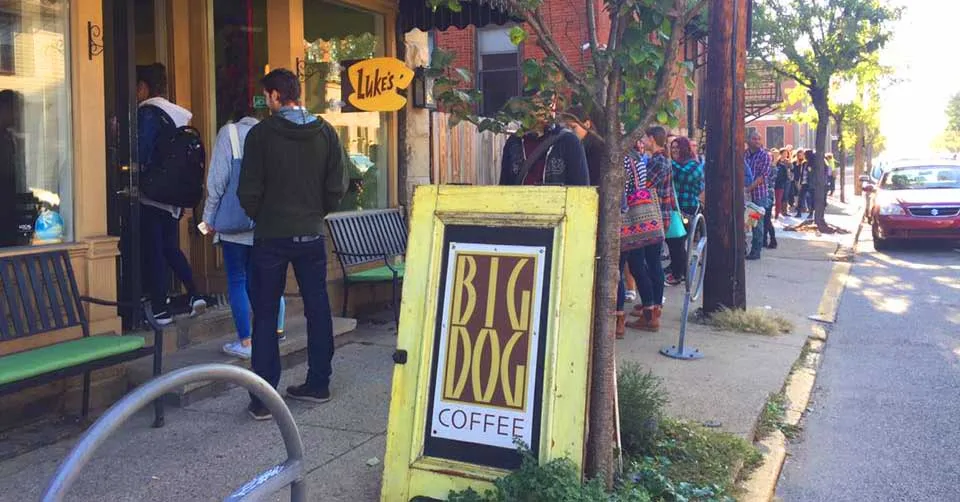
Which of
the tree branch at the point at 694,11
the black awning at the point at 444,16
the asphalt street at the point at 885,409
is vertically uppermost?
the black awning at the point at 444,16

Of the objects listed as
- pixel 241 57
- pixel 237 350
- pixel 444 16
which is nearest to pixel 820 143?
pixel 444 16

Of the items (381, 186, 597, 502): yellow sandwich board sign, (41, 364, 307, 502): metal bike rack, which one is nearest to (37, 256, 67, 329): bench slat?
(381, 186, 597, 502): yellow sandwich board sign

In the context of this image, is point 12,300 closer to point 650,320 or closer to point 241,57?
point 241,57

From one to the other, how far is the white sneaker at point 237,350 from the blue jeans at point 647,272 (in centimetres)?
314

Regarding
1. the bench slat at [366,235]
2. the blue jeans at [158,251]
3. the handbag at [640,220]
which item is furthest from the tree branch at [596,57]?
the bench slat at [366,235]

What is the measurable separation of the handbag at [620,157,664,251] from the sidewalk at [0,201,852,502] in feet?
2.83

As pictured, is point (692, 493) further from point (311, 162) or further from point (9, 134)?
point (9, 134)

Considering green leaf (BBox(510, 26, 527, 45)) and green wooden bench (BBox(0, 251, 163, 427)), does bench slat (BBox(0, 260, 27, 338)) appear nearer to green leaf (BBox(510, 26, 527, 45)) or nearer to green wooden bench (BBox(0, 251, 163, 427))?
green wooden bench (BBox(0, 251, 163, 427))

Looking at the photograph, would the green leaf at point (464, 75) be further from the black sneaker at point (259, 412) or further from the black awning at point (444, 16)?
the black awning at point (444, 16)

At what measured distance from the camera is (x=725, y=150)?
795 centimetres

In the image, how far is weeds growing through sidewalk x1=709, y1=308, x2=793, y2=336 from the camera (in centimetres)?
782

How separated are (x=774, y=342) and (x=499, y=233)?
478 cm

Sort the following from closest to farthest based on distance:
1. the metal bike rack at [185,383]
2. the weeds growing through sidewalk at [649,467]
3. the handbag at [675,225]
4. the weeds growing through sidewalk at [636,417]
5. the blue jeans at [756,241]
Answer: the metal bike rack at [185,383] < the weeds growing through sidewalk at [649,467] < the weeds growing through sidewalk at [636,417] < the handbag at [675,225] < the blue jeans at [756,241]

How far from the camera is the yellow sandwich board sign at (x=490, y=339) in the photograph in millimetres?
3312
